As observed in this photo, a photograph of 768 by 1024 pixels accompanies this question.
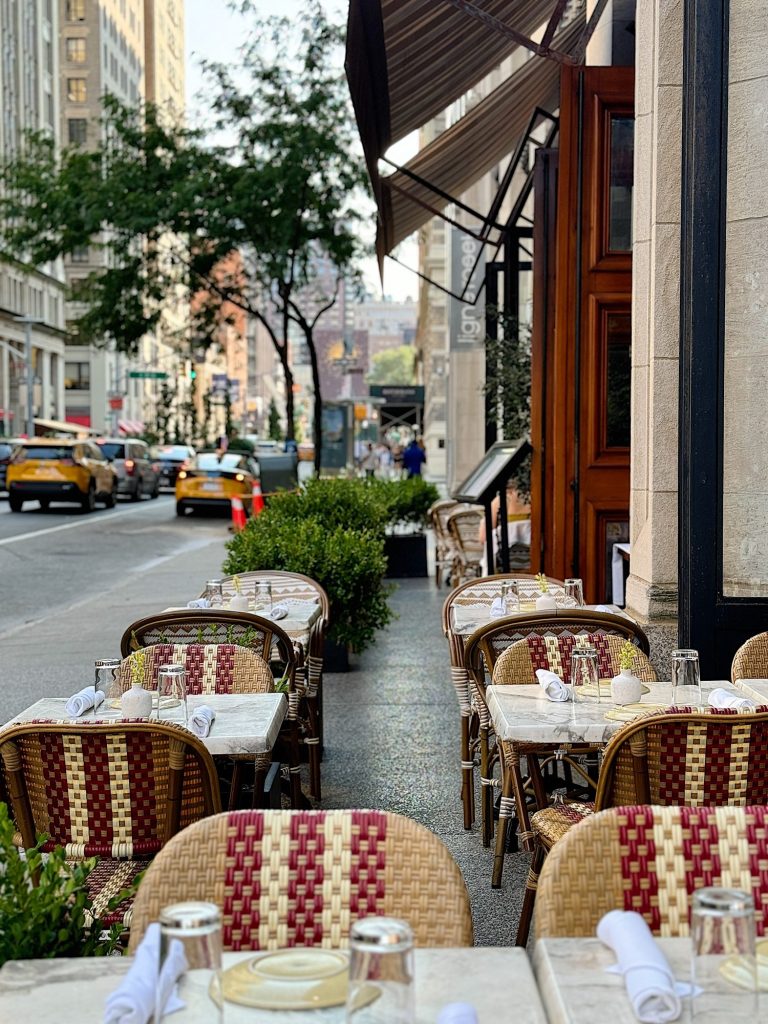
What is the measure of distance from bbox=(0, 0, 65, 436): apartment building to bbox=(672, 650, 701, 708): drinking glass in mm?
76513

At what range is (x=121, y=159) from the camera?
26469 mm

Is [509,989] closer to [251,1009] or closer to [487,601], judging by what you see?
[251,1009]

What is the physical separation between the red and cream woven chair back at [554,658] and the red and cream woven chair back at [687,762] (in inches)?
54.8

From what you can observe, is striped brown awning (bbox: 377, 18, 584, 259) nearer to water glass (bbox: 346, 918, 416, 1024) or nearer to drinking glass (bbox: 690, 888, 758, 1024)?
drinking glass (bbox: 690, 888, 758, 1024)

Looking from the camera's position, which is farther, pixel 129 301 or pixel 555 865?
pixel 129 301

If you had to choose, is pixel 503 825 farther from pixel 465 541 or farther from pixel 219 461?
pixel 219 461

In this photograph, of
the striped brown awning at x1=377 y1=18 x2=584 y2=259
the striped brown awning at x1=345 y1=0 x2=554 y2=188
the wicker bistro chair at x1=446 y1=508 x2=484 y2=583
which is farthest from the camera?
the wicker bistro chair at x1=446 y1=508 x2=484 y2=583

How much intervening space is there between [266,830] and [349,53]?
6.79m

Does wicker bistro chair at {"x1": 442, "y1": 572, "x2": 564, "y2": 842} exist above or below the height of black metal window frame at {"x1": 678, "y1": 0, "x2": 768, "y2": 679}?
below

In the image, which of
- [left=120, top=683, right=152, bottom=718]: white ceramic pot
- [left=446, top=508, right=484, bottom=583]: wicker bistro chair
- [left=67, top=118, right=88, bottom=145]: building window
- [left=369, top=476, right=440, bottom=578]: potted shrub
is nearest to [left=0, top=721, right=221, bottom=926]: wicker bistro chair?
[left=120, top=683, right=152, bottom=718]: white ceramic pot

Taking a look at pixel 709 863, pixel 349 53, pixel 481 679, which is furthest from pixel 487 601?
pixel 709 863

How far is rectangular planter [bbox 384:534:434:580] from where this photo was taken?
728 inches

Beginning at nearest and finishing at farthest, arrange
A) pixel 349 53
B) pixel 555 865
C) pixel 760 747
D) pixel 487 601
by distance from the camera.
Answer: pixel 555 865, pixel 760 747, pixel 487 601, pixel 349 53

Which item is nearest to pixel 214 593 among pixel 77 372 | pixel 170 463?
pixel 170 463
